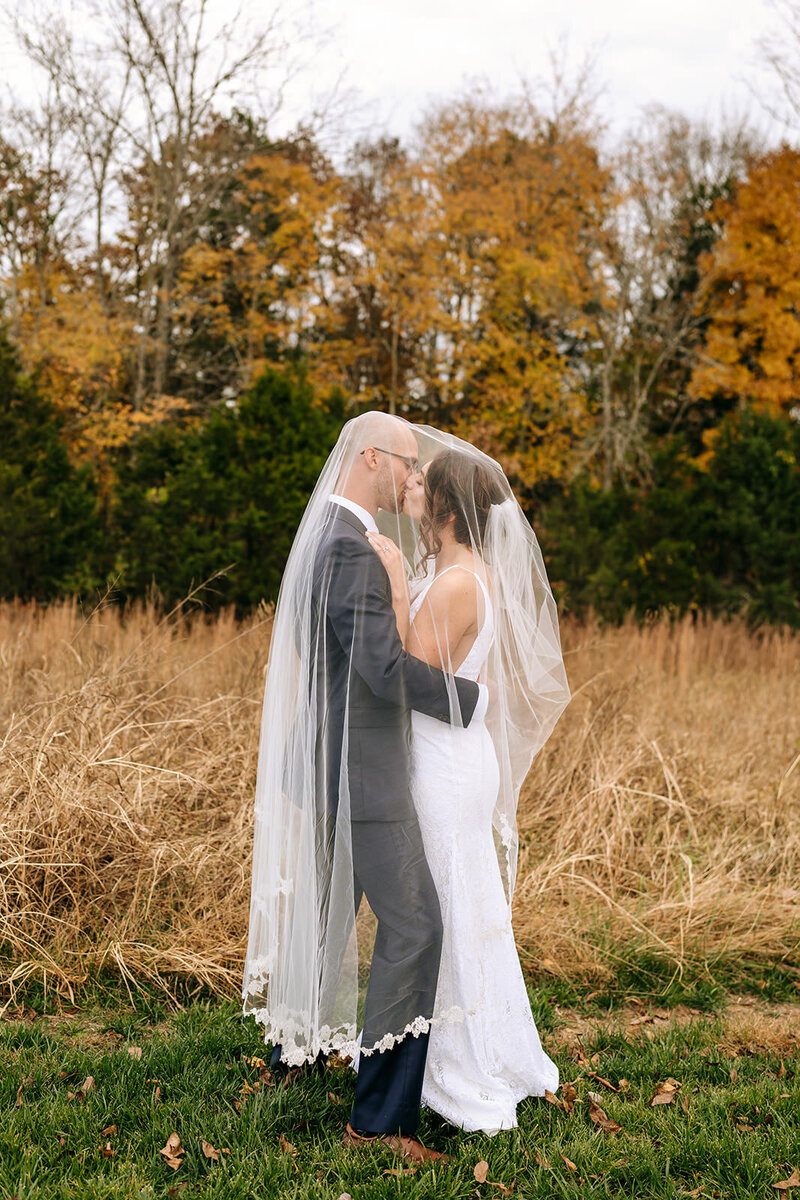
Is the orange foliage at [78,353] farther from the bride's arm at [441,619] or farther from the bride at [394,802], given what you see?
the bride's arm at [441,619]

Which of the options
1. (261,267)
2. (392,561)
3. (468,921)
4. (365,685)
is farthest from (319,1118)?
(261,267)

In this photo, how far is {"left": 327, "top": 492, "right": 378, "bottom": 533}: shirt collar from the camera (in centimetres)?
291

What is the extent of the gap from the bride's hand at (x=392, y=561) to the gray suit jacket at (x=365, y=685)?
18mm

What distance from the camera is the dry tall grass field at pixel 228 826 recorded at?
4203 millimetres

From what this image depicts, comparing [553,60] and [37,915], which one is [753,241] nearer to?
[553,60]

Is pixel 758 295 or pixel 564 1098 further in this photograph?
pixel 758 295

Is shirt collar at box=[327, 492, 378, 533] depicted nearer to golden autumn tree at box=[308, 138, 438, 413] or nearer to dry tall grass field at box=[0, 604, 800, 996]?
dry tall grass field at box=[0, 604, 800, 996]

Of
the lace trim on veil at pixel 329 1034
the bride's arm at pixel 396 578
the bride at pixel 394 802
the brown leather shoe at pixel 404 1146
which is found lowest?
the brown leather shoe at pixel 404 1146

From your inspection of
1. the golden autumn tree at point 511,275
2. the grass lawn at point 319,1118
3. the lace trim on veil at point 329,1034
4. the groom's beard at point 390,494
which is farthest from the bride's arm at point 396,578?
the golden autumn tree at point 511,275

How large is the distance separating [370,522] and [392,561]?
0.59 ft

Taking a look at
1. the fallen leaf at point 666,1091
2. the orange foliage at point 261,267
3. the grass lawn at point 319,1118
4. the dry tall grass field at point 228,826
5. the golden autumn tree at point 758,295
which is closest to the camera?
the grass lawn at point 319,1118

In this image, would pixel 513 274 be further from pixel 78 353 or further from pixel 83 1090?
pixel 83 1090

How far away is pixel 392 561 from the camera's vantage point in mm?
2822

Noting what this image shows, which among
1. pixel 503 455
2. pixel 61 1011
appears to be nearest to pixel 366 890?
pixel 61 1011
